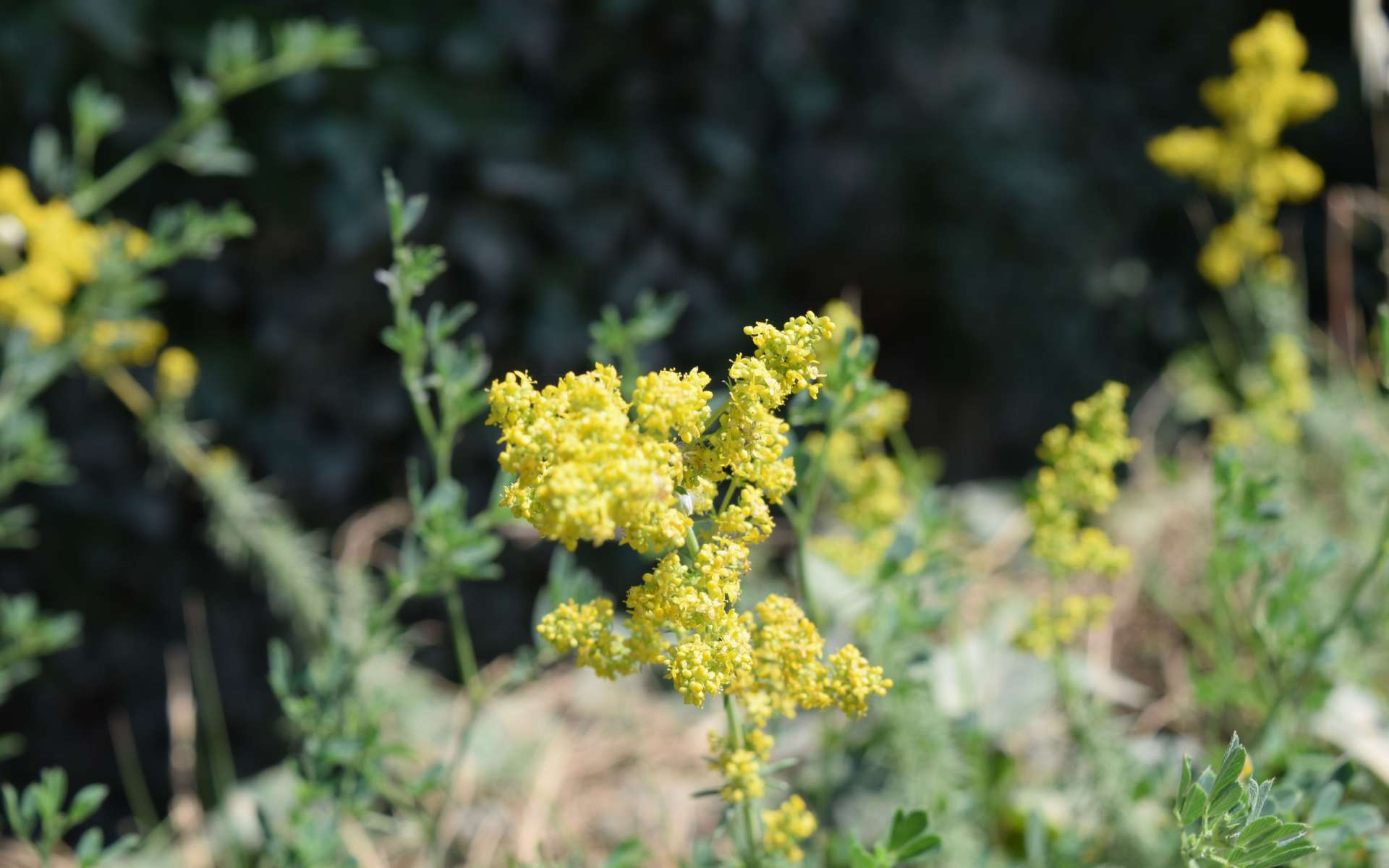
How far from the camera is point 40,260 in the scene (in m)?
1.61

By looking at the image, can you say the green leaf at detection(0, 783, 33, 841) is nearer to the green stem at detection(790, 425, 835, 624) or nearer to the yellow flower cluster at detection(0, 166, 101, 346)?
the green stem at detection(790, 425, 835, 624)

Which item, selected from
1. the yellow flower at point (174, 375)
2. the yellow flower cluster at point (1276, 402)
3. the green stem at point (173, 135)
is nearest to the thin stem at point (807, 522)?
the yellow flower cluster at point (1276, 402)

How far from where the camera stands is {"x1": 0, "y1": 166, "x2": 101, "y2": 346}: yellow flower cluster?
5.17 feet

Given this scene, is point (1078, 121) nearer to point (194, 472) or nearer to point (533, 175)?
point (533, 175)

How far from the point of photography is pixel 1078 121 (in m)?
3.24

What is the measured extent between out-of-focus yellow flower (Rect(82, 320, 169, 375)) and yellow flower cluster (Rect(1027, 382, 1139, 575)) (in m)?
1.35

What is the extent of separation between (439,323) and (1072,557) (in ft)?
2.21

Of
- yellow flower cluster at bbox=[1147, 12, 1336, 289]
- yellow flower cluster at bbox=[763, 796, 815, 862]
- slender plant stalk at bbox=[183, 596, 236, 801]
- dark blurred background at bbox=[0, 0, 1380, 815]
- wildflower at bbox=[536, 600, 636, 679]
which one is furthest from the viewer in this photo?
dark blurred background at bbox=[0, 0, 1380, 815]

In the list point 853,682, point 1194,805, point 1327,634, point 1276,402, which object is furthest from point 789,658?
point 1276,402

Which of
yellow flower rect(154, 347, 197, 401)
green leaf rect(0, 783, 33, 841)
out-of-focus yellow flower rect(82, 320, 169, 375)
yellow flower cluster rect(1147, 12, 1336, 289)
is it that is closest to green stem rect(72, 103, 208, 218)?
out-of-focus yellow flower rect(82, 320, 169, 375)

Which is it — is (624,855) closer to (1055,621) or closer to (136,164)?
(1055,621)

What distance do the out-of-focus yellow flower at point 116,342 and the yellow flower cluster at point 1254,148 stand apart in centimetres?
195

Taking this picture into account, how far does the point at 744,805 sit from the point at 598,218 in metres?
2.15

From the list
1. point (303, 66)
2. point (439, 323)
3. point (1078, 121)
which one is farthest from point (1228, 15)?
point (439, 323)
